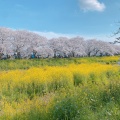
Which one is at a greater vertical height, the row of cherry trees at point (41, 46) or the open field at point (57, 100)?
the row of cherry trees at point (41, 46)

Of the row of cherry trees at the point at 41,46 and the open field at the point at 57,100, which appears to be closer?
the open field at the point at 57,100

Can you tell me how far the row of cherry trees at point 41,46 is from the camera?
4769cm

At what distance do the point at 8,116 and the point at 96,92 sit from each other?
2.91 meters

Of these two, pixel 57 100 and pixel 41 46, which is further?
pixel 41 46

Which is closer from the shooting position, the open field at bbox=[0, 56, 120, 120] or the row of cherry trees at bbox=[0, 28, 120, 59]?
the open field at bbox=[0, 56, 120, 120]

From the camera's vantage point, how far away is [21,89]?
9250mm

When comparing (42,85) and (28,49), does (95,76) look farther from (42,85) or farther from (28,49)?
→ (28,49)

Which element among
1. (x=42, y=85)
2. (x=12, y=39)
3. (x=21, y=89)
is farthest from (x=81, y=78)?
(x=12, y=39)

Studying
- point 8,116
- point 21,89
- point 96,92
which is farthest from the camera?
point 21,89

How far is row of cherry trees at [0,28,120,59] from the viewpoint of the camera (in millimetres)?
47694

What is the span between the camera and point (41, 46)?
55.4m

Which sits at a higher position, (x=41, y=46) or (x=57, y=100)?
(x=41, y=46)

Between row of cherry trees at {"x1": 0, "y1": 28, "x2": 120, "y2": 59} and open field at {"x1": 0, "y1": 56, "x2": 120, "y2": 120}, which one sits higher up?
row of cherry trees at {"x1": 0, "y1": 28, "x2": 120, "y2": 59}

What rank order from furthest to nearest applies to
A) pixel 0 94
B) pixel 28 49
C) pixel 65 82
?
1. pixel 28 49
2. pixel 65 82
3. pixel 0 94
